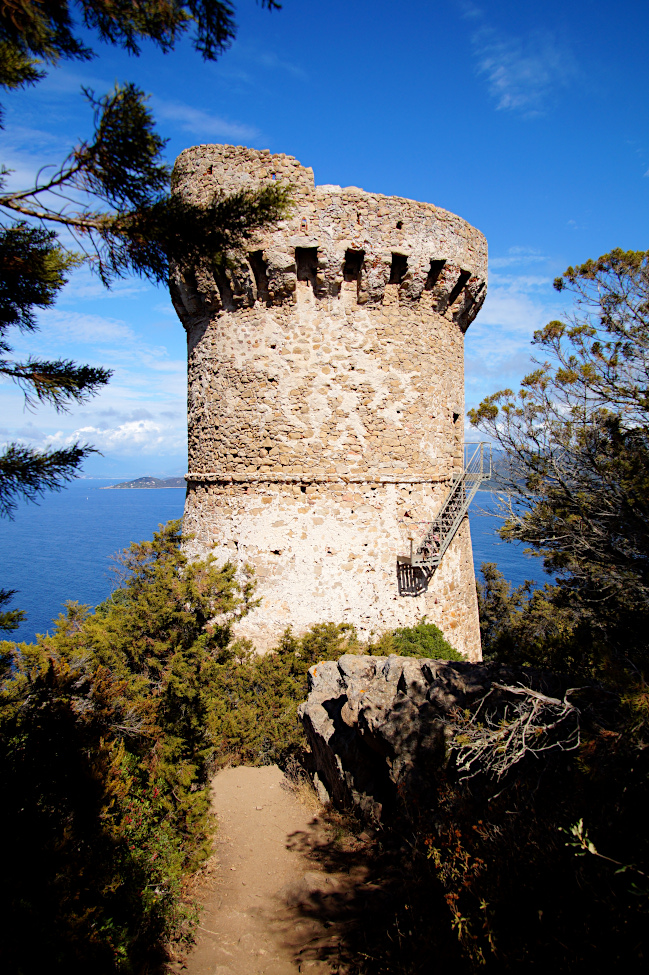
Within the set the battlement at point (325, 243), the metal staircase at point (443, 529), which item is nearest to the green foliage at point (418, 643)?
the metal staircase at point (443, 529)

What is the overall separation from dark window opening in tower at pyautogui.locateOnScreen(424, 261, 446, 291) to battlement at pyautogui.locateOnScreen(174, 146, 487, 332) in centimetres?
2

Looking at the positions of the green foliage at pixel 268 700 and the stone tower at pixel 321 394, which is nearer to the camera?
the green foliage at pixel 268 700

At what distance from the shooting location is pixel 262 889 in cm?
539

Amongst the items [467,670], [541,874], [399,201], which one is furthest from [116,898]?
[399,201]

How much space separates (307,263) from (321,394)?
221 cm

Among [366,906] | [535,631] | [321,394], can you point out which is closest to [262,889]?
[366,906]

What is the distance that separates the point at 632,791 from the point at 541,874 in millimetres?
816

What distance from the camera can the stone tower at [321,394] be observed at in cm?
845

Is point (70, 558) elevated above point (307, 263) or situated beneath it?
situated beneath

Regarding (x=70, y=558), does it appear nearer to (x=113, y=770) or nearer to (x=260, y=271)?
(x=260, y=271)

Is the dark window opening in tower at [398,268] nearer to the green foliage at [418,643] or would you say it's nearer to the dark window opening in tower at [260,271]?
the dark window opening in tower at [260,271]

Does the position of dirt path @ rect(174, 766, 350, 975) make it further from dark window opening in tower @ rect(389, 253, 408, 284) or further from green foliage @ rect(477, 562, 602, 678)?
dark window opening in tower @ rect(389, 253, 408, 284)

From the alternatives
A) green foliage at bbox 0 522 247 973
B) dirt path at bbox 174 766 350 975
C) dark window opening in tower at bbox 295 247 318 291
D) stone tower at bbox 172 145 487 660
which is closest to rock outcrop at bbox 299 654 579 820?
dirt path at bbox 174 766 350 975

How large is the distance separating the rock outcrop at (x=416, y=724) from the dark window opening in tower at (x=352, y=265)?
6.33 meters
